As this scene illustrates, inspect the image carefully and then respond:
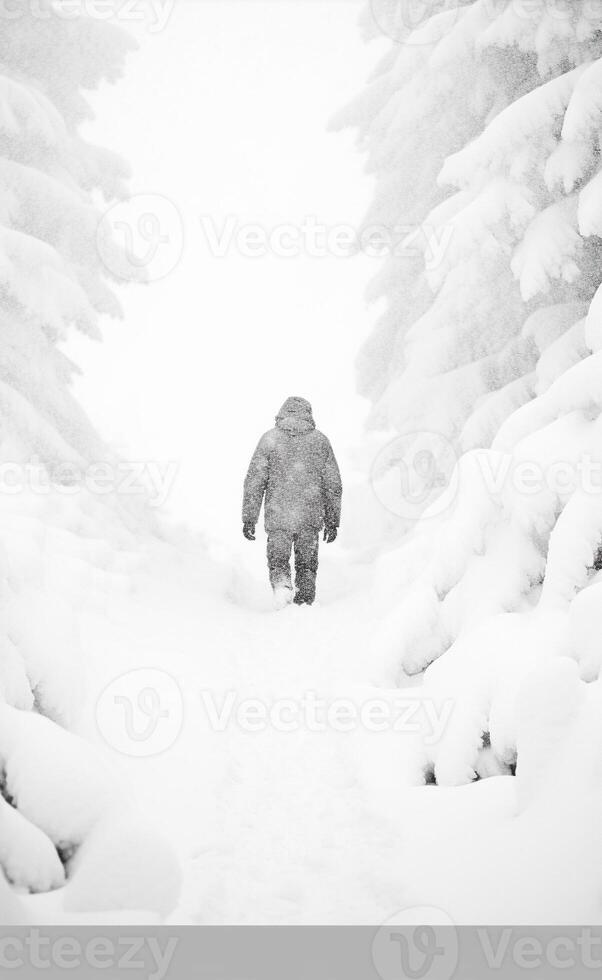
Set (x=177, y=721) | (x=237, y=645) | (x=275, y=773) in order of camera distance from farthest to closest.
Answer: (x=237, y=645) → (x=177, y=721) → (x=275, y=773)

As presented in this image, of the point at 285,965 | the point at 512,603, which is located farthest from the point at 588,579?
the point at 285,965

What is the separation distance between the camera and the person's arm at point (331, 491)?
7.66 m

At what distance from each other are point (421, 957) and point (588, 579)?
196 centimetres

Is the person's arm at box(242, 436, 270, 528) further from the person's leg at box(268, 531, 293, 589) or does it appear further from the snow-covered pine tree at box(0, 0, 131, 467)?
the snow-covered pine tree at box(0, 0, 131, 467)

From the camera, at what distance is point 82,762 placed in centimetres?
231

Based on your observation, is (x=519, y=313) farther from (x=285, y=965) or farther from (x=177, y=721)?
(x=285, y=965)

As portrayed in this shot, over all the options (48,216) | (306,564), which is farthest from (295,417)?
(48,216)

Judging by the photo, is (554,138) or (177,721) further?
(554,138)

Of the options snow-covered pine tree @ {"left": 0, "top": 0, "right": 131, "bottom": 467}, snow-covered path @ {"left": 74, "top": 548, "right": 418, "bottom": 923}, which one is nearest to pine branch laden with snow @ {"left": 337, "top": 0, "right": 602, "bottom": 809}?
snow-covered path @ {"left": 74, "top": 548, "right": 418, "bottom": 923}

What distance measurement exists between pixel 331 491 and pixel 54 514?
313 cm

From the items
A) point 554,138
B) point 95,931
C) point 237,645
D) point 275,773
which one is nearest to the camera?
point 95,931

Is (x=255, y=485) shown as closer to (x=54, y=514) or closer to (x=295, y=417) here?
(x=295, y=417)

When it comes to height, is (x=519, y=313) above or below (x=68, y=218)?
below

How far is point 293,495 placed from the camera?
7492mm
